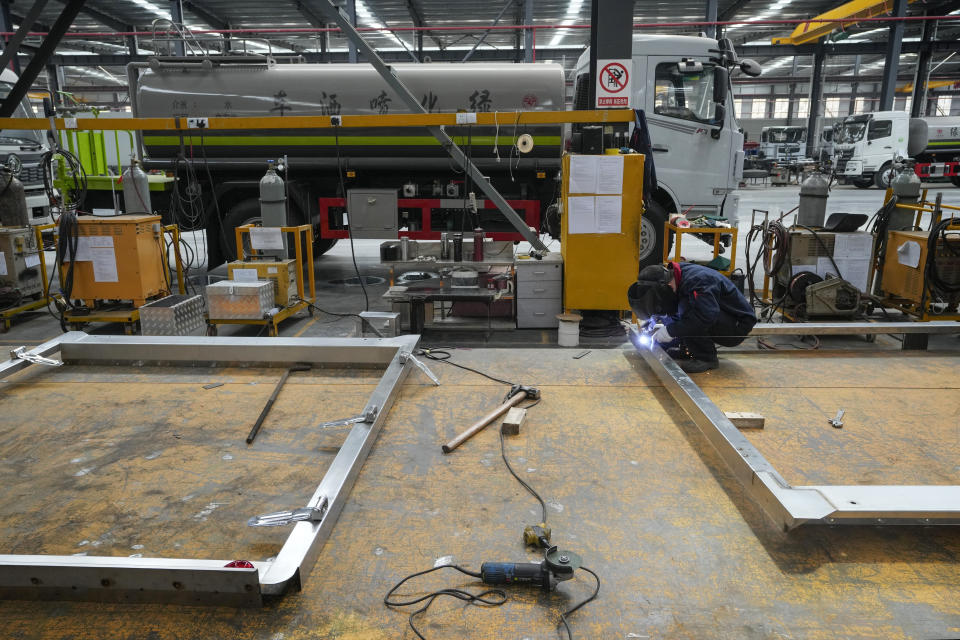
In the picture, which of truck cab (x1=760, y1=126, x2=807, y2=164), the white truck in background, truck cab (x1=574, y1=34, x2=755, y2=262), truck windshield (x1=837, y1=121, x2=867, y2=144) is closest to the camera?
truck cab (x1=574, y1=34, x2=755, y2=262)

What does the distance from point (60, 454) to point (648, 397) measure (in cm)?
236

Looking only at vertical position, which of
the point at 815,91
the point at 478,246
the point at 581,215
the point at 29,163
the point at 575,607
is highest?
the point at 815,91

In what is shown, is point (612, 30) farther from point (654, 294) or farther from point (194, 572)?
point (194, 572)

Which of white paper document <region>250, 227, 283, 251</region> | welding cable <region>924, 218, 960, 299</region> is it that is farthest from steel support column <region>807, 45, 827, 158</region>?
white paper document <region>250, 227, 283, 251</region>

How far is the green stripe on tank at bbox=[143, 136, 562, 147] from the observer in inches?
280

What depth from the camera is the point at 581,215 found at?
4891mm

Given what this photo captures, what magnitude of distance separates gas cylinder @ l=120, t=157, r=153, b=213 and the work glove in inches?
174

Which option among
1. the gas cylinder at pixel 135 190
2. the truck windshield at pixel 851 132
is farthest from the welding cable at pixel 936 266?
the truck windshield at pixel 851 132

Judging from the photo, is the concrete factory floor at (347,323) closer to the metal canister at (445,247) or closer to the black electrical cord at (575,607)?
the metal canister at (445,247)

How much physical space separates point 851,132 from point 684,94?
49.6ft

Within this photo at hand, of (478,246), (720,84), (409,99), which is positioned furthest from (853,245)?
(409,99)

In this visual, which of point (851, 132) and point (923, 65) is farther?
point (851, 132)

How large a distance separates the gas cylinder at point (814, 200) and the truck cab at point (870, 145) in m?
13.5

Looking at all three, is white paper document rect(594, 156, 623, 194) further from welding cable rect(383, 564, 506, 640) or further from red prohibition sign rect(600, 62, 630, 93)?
welding cable rect(383, 564, 506, 640)
